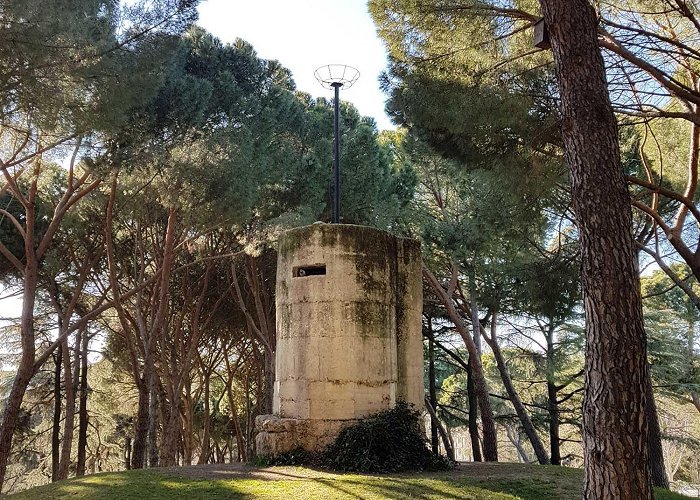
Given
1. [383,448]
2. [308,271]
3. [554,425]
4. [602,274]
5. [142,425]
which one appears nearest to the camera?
Answer: [602,274]

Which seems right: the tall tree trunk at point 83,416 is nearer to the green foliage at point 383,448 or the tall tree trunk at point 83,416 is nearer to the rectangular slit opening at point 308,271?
the rectangular slit opening at point 308,271

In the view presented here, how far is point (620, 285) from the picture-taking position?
4.46 m

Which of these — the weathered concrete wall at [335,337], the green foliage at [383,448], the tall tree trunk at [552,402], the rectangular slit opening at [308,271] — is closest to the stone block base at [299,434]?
the weathered concrete wall at [335,337]

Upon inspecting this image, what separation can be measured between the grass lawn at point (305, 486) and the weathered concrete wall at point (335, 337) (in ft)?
2.41

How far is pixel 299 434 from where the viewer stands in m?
7.67

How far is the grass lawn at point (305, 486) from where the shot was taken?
5828 mm

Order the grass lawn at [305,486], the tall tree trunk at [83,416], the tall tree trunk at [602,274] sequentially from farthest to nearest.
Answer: the tall tree trunk at [83,416] < the grass lawn at [305,486] < the tall tree trunk at [602,274]

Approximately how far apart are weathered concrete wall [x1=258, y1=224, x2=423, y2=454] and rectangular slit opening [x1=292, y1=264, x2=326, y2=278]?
1cm

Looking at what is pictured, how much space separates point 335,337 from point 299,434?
1269 millimetres

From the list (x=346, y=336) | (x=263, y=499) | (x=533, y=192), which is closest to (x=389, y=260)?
(x=346, y=336)

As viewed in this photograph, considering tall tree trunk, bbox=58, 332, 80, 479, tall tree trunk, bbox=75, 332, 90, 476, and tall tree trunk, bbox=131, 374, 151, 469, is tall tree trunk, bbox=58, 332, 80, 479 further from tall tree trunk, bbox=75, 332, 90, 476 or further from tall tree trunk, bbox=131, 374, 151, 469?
tall tree trunk, bbox=131, 374, 151, 469

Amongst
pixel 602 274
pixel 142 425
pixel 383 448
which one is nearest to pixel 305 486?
pixel 383 448

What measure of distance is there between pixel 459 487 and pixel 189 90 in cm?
794

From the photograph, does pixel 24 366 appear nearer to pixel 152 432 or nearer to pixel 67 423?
pixel 152 432
